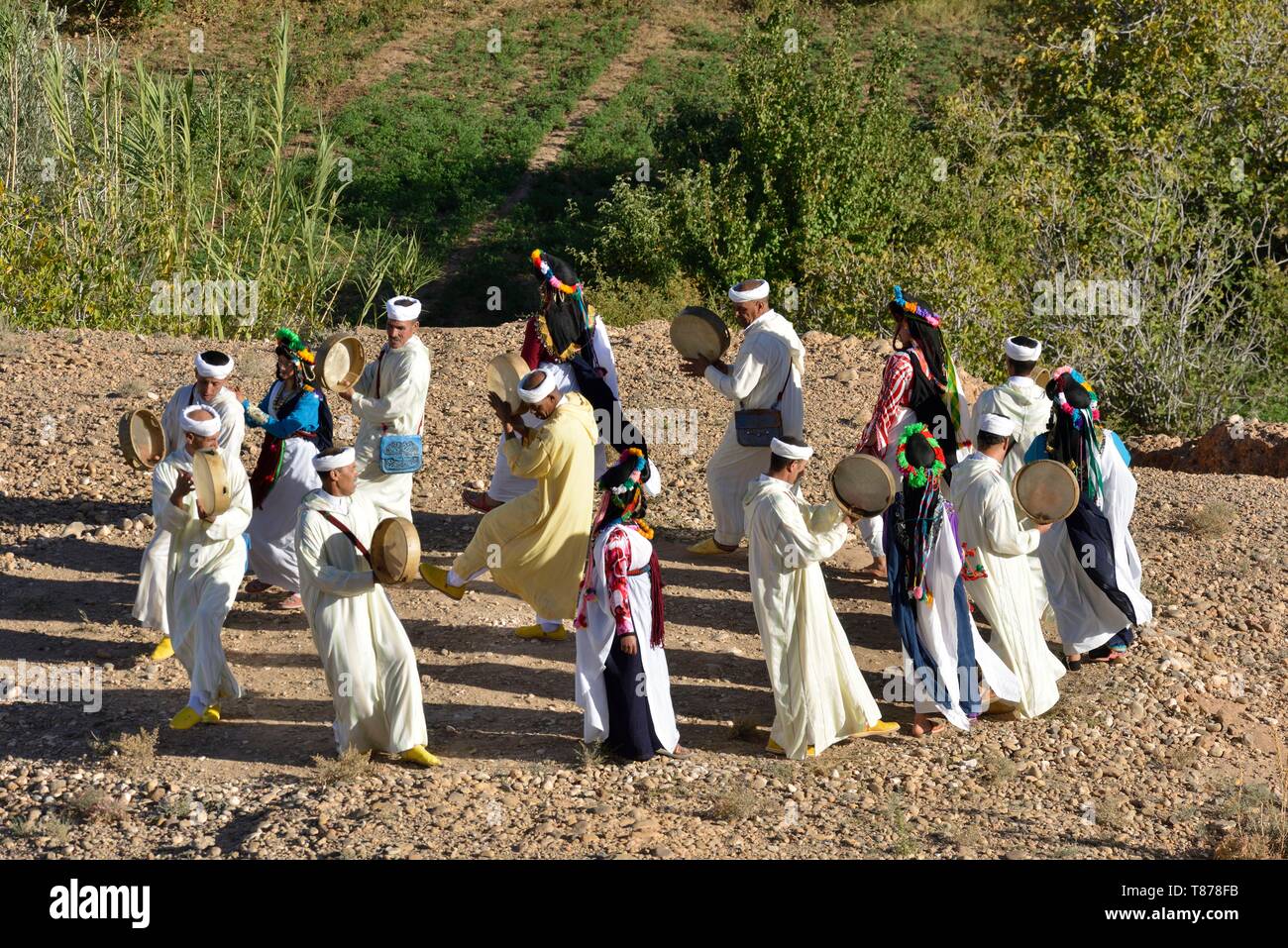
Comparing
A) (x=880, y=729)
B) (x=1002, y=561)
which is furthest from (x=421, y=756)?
(x=1002, y=561)

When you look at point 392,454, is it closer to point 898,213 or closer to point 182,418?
point 182,418

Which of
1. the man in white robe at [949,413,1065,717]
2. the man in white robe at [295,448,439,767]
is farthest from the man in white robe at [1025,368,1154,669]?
the man in white robe at [295,448,439,767]

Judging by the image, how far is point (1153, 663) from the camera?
26.1 feet

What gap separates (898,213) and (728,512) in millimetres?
11085

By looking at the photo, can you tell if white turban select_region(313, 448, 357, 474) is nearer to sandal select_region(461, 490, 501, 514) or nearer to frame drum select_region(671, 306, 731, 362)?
sandal select_region(461, 490, 501, 514)

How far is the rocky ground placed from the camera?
6.28 m

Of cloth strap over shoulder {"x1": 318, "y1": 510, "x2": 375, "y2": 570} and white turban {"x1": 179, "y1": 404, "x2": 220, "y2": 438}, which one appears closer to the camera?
cloth strap over shoulder {"x1": 318, "y1": 510, "x2": 375, "y2": 570}

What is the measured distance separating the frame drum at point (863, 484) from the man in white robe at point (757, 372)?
201cm

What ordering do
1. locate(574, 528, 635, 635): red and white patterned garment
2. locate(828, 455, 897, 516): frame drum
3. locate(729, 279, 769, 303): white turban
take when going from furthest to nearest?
locate(729, 279, 769, 303): white turban
locate(574, 528, 635, 635): red and white patterned garment
locate(828, 455, 897, 516): frame drum

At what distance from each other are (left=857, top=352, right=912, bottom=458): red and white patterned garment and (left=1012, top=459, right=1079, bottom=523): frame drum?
3.62ft

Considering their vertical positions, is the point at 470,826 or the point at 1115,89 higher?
the point at 1115,89

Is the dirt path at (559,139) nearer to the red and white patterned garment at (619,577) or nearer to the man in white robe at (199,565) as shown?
the man in white robe at (199,565)

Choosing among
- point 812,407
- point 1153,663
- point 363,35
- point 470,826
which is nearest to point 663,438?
point 812,407

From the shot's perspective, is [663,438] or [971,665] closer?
[971,665]
